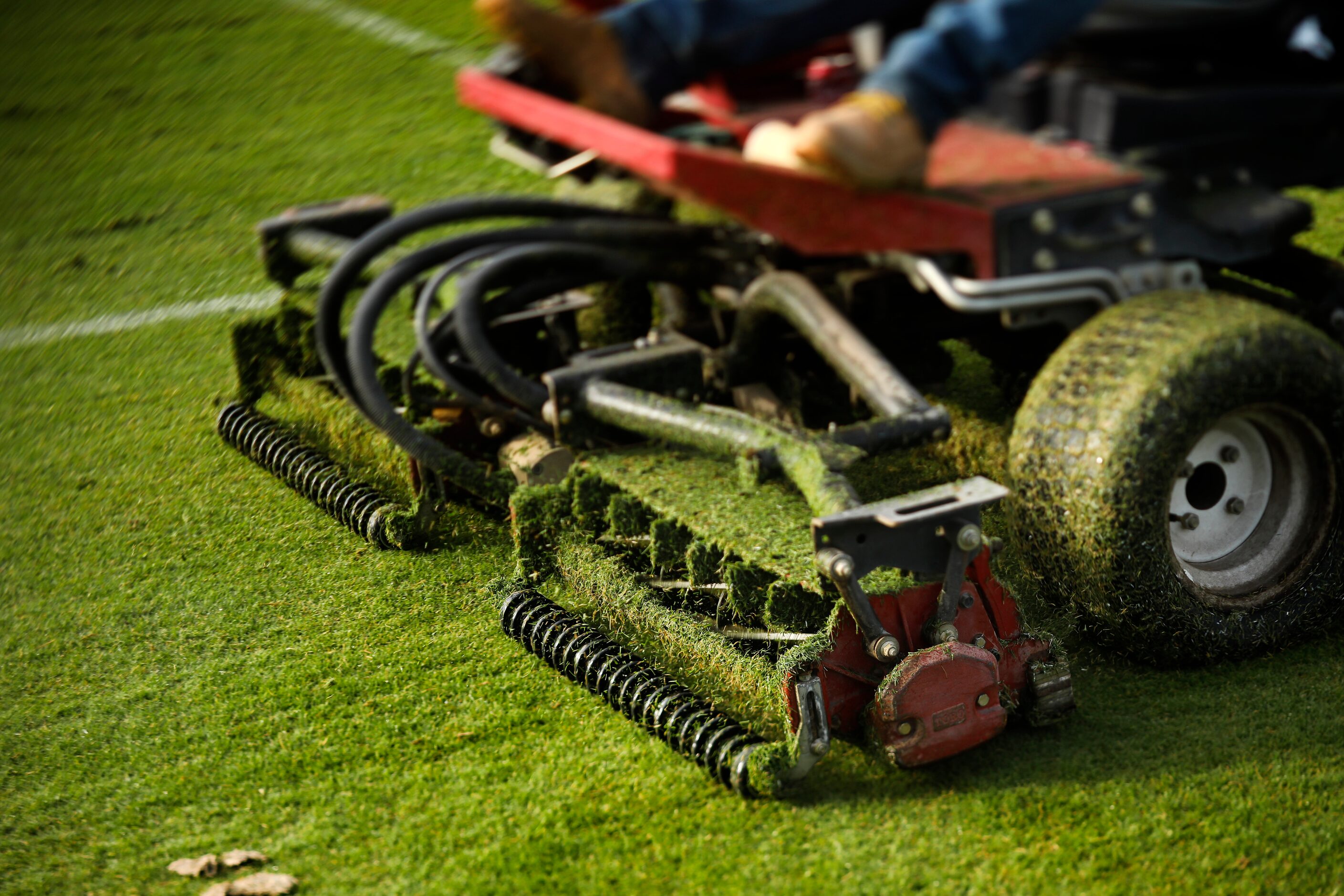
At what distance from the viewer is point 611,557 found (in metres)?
3.50

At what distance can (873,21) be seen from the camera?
4047 mm

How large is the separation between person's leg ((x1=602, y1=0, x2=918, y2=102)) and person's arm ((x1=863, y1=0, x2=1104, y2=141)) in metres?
0.57

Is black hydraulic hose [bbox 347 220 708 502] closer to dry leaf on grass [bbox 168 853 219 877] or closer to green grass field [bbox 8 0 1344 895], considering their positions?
green grass field [bbox 8 0 1344 895]

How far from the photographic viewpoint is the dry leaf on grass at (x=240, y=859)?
9.10 ft

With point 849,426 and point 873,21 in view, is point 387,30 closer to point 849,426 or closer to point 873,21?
point 873,21

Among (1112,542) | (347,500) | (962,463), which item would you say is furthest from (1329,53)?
(347,500)

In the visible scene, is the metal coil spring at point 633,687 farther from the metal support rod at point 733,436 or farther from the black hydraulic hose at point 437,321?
the black hydraulic hose at point 437,321

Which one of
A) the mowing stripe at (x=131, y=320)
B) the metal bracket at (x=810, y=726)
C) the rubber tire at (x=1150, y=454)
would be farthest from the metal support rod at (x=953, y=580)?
the mowing stripe at (x=131, y=320)

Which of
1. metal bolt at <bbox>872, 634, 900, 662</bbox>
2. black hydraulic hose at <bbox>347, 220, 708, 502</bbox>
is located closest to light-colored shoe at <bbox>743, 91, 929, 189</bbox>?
black hydraulic hose at <bbox>347, 220, 708, 502</bbox>

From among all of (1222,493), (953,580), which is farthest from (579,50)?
(1222,493)

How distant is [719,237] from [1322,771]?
79.6 inches

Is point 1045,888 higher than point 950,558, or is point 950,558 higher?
point 950,558

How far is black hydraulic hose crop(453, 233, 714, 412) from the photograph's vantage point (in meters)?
3.79

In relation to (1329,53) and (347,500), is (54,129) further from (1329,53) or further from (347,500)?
(1329,53)
